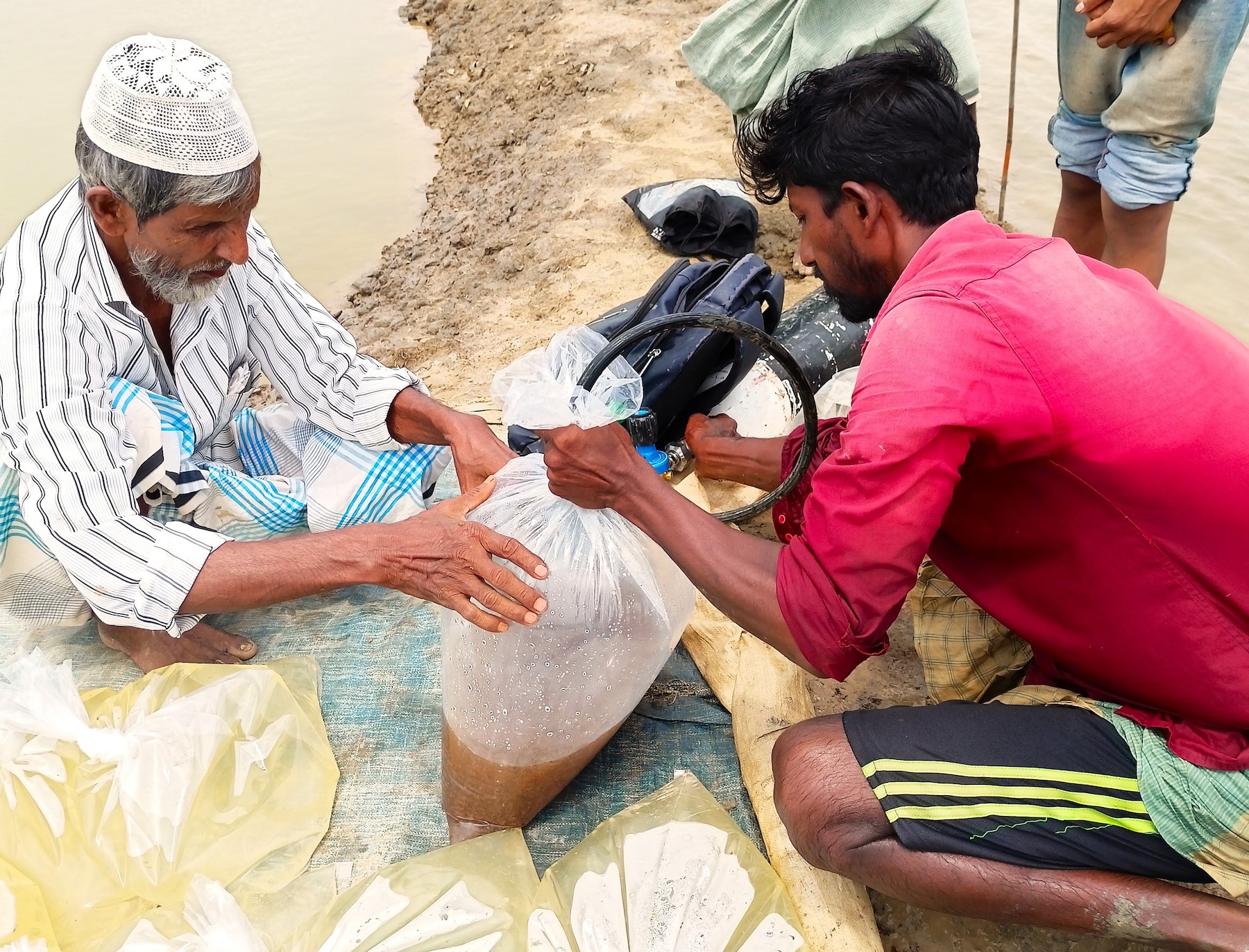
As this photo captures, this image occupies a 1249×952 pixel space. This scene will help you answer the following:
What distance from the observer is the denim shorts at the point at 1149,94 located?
2.80m

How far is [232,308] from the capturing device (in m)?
2.44

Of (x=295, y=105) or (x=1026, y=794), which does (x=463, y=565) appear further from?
(x=295, y=105)

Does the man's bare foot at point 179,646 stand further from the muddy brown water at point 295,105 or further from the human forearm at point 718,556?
the muddy brown water at point 295,105

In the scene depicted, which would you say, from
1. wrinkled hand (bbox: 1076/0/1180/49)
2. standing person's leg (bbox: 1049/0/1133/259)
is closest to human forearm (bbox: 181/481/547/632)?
wrinkled hand (bbox: 1076/0/1180/49)

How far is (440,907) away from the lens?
1.75m

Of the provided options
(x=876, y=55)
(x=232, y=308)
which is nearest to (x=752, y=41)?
(x=876, y=55)

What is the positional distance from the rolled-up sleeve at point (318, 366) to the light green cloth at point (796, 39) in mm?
2036

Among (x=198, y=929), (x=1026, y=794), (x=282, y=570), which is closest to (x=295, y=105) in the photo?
(x=282, y=570)

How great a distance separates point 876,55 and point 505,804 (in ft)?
5.29

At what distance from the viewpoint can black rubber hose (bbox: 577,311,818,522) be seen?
1798 mm

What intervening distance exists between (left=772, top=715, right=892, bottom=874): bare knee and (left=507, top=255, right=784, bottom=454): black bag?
1217mm

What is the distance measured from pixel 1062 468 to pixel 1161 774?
0.53m

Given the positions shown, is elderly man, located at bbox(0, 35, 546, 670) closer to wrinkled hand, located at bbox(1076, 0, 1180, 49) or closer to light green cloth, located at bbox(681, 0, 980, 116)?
wrinkled hand, located at bbox(1076, 0, 1180, 49)

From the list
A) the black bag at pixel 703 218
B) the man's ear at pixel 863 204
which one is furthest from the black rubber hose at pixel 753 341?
the black bag at pixel 703 218
